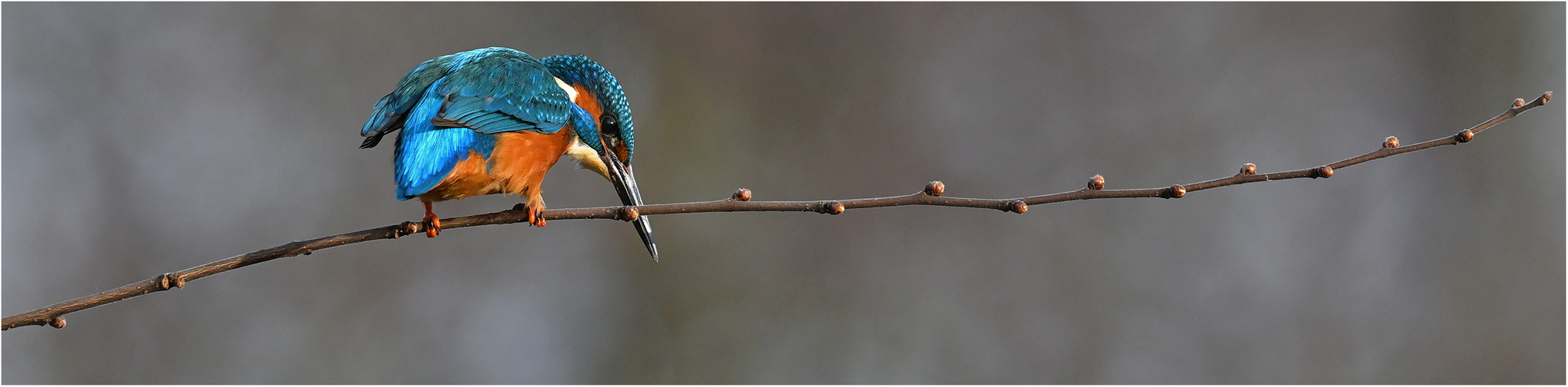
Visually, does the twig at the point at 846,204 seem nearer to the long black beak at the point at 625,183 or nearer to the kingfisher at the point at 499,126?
the kingfisher at the point at 499,126

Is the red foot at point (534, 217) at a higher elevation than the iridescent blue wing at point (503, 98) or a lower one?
lower

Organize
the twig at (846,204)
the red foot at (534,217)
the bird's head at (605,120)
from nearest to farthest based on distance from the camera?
the twig at (846,204) → the red foot at (534,217) → the bird's head at (605,120)

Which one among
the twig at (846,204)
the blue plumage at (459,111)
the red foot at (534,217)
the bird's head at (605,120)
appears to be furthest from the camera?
the bird's head at (605,120)

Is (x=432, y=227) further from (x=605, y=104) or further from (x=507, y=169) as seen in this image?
(x=605, y=104)

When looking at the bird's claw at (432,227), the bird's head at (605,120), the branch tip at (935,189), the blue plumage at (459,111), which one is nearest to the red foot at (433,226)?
the bird's claw at (432,227)

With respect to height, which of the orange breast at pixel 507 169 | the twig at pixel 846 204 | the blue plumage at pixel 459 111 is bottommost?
the twig at pixel 846 204

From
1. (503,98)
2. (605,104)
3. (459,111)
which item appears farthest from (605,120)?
(459,111)

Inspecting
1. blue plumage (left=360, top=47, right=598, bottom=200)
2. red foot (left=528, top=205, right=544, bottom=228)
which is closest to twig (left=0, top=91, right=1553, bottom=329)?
blue plumage (left=360, top=47, right=598, bottom=200)

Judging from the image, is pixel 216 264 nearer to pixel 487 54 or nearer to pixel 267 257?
pixel 267 257
